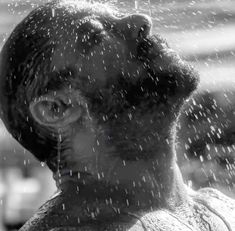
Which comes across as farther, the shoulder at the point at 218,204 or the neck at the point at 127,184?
the shoulder at the point at 218,204

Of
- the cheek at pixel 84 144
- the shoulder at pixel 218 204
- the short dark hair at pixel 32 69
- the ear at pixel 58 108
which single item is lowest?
the shoulder at pixel 218 204

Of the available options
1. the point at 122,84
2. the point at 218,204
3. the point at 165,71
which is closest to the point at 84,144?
the point at 122,84

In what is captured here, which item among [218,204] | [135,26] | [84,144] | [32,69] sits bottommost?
[218,204]

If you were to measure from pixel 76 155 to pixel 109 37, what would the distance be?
1.70 ft

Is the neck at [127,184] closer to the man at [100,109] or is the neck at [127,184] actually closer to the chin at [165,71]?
the man at [100,109]

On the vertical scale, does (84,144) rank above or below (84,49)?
below

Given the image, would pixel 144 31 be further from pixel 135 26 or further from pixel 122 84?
pixel 122 84

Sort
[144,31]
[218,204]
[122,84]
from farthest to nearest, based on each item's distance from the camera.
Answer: [218,204] < [144,31] < [122,84]

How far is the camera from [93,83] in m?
3.15

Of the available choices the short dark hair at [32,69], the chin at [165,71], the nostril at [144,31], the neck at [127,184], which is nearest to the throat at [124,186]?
the neck at [127,184]

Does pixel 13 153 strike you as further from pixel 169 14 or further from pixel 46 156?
pixel 46 156

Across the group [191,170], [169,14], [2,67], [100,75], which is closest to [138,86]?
[100,75]

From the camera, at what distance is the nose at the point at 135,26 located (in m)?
3.23

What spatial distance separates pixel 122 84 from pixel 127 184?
16.7 inches
